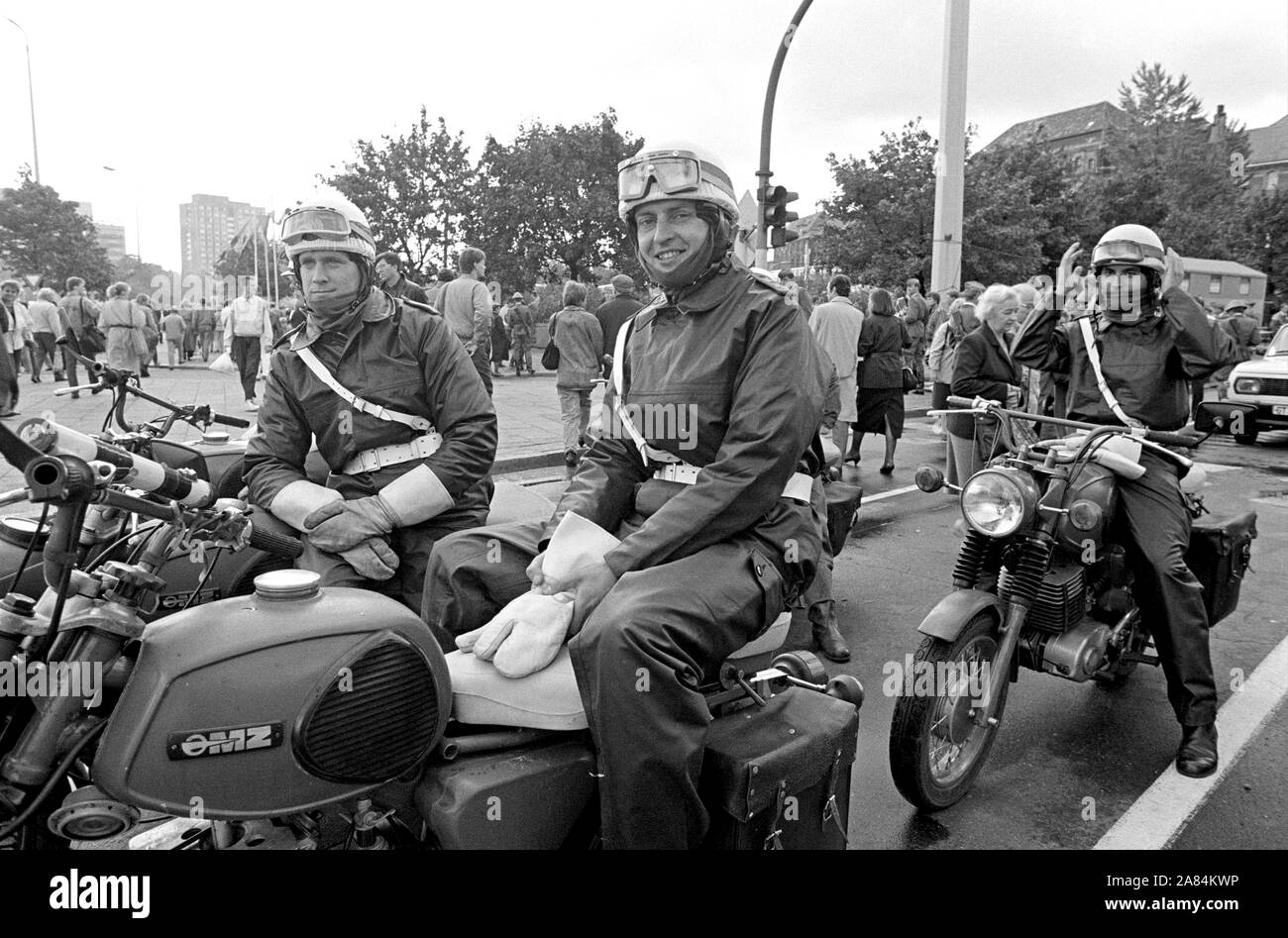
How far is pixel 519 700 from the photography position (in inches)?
79.7

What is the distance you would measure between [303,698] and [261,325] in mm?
12616

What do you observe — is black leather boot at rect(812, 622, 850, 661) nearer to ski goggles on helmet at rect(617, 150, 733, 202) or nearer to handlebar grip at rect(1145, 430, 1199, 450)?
handlebar grip at rect(1145, 430, 1199, 450)

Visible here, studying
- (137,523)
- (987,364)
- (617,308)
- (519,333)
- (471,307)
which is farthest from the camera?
(519,333)

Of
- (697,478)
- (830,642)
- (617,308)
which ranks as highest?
(617,308)

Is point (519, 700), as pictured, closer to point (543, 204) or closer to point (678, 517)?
point (678, 517)

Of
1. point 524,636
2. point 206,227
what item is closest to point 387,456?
point 524,636

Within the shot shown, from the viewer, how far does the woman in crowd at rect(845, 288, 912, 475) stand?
9352mm

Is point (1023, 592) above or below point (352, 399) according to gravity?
below

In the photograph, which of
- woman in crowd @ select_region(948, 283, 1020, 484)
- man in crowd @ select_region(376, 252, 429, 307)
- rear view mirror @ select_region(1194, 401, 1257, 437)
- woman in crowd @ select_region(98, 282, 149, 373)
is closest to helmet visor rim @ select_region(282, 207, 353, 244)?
rear view mirror @ select_region(1194, 401, 1257, 437)

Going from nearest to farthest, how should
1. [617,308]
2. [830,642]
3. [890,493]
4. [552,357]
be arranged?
1. [830,642]
2. [890,493]
3. [552,357]
4. [617,308]

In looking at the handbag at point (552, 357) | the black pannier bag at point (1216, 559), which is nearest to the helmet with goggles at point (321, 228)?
the black pannier bag at point (1216, 559)

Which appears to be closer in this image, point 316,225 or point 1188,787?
point 316,225

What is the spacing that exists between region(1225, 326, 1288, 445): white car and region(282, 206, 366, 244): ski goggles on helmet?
1217 centimetres

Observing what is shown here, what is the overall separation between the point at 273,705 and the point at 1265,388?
45.8ft
